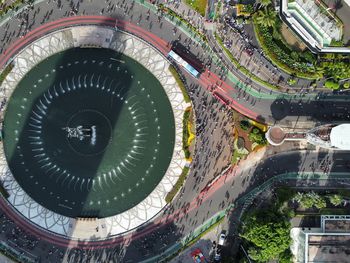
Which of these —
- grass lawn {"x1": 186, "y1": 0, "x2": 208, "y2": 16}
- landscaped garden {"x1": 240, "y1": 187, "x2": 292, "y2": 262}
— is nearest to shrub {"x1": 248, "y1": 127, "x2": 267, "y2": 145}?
landscaped garden {"x1": 240, "y1": 187, "x2": 292, "y2": 262}

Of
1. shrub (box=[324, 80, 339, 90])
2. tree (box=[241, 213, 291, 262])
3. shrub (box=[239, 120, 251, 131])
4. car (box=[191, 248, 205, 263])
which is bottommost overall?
car (box=[191, 248, 205, 263])

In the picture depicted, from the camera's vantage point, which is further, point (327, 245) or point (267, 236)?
point (327, 245)

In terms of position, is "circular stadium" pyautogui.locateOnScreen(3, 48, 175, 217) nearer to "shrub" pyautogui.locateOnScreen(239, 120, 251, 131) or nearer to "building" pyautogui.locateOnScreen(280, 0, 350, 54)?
"shrub" pyautogui.locateOnScreen(239, 120, 251, 131)

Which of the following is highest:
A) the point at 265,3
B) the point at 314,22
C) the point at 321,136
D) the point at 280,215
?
the point at 265,3

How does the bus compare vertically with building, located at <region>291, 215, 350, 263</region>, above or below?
above

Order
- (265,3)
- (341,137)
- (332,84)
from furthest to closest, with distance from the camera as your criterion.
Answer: (332,84) → (265,3) → (341,137)

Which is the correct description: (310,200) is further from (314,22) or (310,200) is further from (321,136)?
(314,22)


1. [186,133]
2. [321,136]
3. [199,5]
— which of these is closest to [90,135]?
[186,133]

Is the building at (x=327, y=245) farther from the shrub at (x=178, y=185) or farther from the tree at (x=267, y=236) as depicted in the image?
the shrub at (x=178, y=185)
